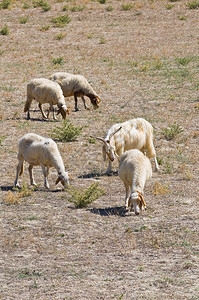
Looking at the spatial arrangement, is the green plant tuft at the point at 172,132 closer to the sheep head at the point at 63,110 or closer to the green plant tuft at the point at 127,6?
the sheep head at the point at 63,110

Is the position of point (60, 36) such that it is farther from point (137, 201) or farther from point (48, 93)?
point (137, 201)

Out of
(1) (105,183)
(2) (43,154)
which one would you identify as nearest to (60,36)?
(1) (105,183)

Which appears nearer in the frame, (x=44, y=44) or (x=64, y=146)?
(x=64, y=146)

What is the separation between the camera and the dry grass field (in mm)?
7344

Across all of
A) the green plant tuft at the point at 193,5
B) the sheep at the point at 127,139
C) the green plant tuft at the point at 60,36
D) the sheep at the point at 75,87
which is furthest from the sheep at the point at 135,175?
the green plant tuft at the point at 193,5

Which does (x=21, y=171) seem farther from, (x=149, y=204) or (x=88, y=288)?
(x=88, y=288)

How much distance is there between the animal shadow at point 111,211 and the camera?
32.8 ft

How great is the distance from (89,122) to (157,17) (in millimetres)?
21042

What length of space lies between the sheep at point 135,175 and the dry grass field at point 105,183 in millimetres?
261

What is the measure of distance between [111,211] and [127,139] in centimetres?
291

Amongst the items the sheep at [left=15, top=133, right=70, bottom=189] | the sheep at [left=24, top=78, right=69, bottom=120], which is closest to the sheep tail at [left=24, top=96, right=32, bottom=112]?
the sheep at [left=24, top=78, right=69, bottom=120]

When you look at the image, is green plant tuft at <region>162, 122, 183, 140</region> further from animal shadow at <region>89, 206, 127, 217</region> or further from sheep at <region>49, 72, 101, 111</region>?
animal shadow at <region>89, 206, 127, 217</region>

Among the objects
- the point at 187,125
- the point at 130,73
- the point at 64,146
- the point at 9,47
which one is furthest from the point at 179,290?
the point at 9,47

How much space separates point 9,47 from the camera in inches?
1188
